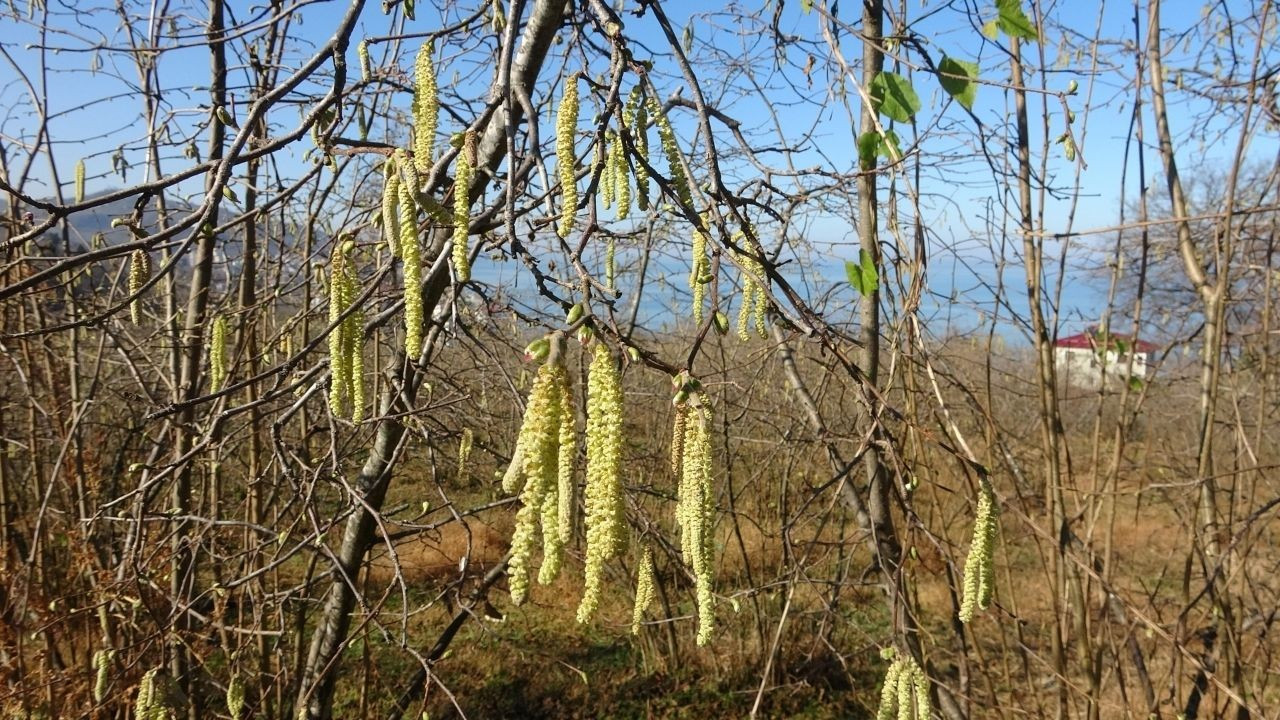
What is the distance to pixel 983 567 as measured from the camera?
4.49 feet

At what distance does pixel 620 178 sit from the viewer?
4.52ft

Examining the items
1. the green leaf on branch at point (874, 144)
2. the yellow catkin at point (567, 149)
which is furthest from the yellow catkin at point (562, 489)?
the green leaf on branch at point (874, 144)

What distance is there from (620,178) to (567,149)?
19cm

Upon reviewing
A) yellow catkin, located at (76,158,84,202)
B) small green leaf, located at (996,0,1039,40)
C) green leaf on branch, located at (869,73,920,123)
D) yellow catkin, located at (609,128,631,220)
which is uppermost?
yellow catkin, located at (76,158,84,202)

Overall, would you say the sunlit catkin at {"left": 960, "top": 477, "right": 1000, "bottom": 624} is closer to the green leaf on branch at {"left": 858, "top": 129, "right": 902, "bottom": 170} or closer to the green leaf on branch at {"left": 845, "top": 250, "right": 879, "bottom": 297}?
the green leaf on branch at {"left": 845, "top": 250, "right": 879, "bottom": 297}

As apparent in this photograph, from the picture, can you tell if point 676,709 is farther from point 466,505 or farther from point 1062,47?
point 1062,47

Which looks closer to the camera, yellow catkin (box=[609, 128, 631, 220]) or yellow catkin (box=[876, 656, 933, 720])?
yellow catkin (box=[609, 128, 631, 220])

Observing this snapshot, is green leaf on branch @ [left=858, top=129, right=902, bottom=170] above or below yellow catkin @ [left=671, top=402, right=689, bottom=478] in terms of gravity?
above

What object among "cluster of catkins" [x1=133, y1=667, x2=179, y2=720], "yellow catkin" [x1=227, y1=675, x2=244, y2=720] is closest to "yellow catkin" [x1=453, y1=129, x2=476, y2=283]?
"cluster of catkins" [x1=133, y1=667, x2=179, y2=720]

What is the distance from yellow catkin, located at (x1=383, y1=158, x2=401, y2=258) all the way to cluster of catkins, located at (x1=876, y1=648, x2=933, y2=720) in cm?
138

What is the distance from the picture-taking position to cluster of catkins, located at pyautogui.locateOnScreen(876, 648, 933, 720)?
163 centimetres

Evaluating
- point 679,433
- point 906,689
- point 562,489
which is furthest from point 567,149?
point 906,689

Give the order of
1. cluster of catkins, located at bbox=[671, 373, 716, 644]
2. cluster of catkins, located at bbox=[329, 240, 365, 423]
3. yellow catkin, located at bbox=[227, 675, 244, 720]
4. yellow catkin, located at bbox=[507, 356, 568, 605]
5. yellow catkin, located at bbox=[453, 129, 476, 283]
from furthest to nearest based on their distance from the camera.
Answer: yellow catkin, located at bbox=[227, 675, 244, 720] → cluster of catkins, located at bbox=[329, 240, 365, 423] → yellow catkin, located at bbox=[453, 129, 476, 283] → cluster of catkins, located at bbox=[671, 373, 716, 644] → yellow catkin, located at bbox=[507, 356, 568, 605]

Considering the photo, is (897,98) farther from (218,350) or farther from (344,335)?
(218,350)
